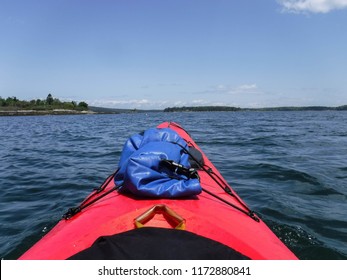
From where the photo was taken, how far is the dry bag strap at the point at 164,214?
257 cm

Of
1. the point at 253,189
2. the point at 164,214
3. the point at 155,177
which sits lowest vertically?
the point at 253,189

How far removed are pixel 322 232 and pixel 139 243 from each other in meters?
3.84

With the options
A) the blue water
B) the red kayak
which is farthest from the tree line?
the red kayak

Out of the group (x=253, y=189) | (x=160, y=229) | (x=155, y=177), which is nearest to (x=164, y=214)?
(x=160, y=229)

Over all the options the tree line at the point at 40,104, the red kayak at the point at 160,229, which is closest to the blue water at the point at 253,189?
the red kayak at the point at 160,229

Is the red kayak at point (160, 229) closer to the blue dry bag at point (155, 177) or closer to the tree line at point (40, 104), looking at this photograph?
the blue dry bag at point (155, 177)

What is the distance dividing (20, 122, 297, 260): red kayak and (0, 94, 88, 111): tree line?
119135mm

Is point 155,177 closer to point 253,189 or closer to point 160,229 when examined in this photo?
point 160,229

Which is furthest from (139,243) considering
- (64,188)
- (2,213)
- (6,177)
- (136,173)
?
(6,177)

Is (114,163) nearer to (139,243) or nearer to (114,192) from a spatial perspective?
(114,192)

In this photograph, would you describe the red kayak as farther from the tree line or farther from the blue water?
the tree line

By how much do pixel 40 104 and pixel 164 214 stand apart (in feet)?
441

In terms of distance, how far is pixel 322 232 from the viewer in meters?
4.89

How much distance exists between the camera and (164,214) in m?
2.76
